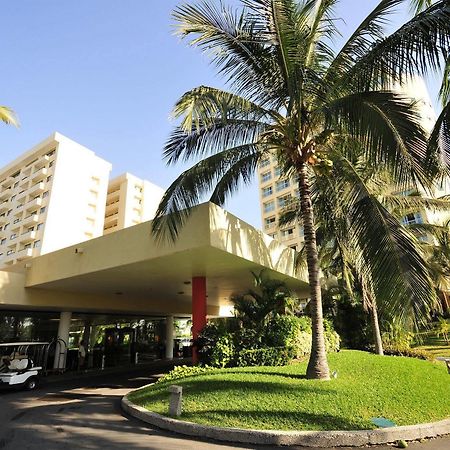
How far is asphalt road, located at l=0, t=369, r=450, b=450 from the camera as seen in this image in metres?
5.99

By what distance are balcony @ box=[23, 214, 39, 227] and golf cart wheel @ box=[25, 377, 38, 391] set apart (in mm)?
42752

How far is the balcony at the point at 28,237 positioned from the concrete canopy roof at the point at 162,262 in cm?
3586

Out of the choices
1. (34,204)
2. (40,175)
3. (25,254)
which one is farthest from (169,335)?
(40,175)

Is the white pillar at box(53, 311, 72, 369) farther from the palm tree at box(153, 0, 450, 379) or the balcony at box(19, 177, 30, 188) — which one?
the balcony at box(19, 177, 30, 188)

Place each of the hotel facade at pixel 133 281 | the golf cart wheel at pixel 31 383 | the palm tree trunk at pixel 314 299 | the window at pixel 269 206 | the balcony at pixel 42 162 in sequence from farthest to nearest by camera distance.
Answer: the window at pixel 269 206 → the balcony at pixel 42 162 → the golf cart wheel at pixel 31 383 → the hotel facade at pixel 133 281 → the palm tree trunk at pixel 314 299

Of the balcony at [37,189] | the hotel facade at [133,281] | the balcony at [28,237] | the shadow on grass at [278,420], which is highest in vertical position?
the balcony at [37,189]

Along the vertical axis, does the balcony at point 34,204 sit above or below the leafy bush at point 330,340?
above

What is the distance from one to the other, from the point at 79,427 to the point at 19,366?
823 centimetres

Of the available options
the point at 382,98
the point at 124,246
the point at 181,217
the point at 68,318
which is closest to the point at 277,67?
the point at 382,98

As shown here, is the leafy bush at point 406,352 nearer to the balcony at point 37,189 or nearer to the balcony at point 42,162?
the balcony at point 37,189

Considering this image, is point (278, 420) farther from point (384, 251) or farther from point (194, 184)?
point (194, 184)

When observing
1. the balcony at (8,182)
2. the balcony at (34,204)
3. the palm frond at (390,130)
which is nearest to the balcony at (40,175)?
the balcony at (34,204)

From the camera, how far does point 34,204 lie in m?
52.2

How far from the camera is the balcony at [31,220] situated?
51.2 m
